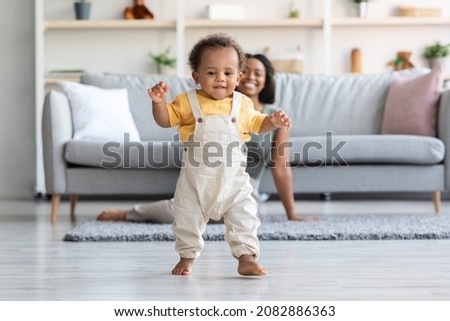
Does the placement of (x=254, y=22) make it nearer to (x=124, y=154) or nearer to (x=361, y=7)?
(x=361, y=7)

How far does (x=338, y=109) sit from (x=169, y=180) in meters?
1.22

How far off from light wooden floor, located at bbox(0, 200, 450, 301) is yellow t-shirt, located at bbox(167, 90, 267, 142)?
0.43m

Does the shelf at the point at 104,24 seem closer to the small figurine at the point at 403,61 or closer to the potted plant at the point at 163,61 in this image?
the potted plant at the point at 163,61

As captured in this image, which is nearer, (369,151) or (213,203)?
(213,203)

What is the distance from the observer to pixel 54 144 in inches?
169

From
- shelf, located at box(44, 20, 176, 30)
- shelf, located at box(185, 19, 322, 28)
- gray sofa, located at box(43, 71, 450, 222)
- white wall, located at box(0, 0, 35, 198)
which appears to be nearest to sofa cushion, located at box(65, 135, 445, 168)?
gray sofa, located at box(43, 71, 450, 222)

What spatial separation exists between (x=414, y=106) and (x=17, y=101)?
3418mm

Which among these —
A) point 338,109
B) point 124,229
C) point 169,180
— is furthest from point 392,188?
point 124,229

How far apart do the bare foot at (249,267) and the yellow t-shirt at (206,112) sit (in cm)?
35

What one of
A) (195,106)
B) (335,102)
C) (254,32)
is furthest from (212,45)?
(254,32)

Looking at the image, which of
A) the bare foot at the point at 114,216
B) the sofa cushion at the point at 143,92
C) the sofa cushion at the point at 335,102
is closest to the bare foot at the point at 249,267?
the bare foot at the point at 114,216

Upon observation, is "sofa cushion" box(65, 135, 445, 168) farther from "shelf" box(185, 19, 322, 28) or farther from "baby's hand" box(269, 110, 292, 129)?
"shelf" box(185, 19, 322, 28)

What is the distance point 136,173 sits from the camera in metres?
4.31
